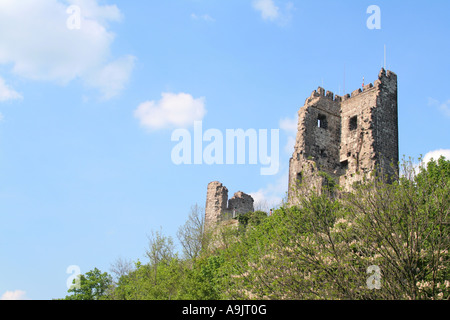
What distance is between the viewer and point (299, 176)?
128 ft

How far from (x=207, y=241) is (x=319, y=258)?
83.2ft

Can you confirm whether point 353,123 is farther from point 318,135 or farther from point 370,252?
point 370,252

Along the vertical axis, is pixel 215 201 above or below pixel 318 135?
below

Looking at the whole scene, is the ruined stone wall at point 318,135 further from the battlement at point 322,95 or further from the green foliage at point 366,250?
the green foliage at point 366,250

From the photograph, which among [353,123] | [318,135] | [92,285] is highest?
[353,123]

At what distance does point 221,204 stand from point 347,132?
13165 mm

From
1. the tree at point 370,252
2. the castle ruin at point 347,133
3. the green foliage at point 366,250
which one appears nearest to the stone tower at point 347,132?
the castle ruin at point 347,133

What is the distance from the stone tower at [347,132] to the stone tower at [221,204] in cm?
945

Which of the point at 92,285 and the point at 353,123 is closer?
the point at 353,123

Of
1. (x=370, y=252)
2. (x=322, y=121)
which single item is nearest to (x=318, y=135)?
(x=322, y=121)

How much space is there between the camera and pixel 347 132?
40.6 meters

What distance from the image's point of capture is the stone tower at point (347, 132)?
37.5m
